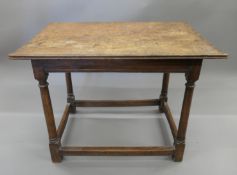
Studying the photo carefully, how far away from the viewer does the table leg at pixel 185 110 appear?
140cm

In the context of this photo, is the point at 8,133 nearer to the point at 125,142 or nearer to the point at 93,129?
the point at 93,129

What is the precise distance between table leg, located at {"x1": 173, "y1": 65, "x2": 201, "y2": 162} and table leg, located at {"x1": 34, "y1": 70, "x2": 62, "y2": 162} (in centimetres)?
73


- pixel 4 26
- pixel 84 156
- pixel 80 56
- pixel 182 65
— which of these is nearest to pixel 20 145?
pixel 84 156

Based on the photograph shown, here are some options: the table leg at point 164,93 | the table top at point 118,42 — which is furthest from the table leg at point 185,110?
the table leg at point 164,93

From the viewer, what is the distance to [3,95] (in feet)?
7.89

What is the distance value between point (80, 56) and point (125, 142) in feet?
2.59

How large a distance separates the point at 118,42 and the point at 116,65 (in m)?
0.19

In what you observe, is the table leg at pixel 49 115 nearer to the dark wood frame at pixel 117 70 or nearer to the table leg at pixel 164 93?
the dark wood frame at pixel 117 70

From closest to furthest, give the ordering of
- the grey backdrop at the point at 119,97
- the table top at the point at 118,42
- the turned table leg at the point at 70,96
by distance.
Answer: the table top at the point at 118,42
the grey backdrop at the point at 119,97
the turned table leg at the point at 70,96

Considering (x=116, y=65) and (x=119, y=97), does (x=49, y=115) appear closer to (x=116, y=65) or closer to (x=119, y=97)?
(x=116, y=65)

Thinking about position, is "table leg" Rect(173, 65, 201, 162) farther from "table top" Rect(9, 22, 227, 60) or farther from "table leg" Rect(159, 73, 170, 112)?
"table leg" Rect(159, 73, 170, 112)

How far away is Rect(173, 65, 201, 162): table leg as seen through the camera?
55.2 inches

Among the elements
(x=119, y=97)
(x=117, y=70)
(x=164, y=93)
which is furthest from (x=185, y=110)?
(x=119, y=97)

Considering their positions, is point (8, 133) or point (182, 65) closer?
point (182, 65)
